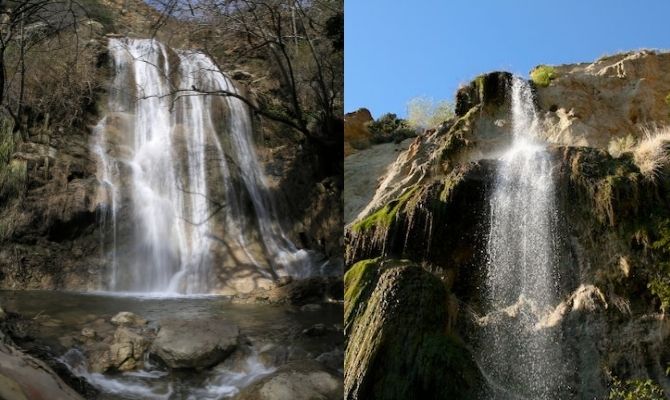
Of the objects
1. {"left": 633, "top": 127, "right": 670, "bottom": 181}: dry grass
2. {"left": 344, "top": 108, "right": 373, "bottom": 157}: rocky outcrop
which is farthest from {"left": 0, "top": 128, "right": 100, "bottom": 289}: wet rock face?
{"left": 344, "top": 108, "right": 373, "bottom": 157}: rocky outcrop

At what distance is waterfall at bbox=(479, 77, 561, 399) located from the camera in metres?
6.66

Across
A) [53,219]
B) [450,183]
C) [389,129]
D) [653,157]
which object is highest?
[389,129]

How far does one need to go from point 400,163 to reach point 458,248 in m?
3.67

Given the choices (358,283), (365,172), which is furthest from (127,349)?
(365,172)

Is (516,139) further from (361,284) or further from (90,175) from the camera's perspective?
(90,175)

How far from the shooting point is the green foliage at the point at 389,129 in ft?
46.2

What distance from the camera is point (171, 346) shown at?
238cm

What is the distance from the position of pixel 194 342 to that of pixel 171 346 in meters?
0.09

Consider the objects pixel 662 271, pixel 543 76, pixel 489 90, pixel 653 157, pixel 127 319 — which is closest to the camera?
pixel 127 319

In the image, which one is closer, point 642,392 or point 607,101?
point 642,392

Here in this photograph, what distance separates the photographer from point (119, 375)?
227cm

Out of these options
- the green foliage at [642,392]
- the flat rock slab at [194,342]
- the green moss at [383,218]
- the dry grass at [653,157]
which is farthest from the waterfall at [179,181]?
the dry grass at [653,157]

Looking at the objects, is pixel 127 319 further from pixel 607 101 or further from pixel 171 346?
pixel 607 101

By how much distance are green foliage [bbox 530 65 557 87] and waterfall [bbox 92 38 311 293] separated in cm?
930
